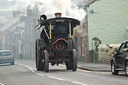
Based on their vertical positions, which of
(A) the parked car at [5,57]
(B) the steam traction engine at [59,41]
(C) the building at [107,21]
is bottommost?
(A) the parked car at [5,57]

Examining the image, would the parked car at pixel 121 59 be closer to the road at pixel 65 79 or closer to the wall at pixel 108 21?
the road at pixel 65 79

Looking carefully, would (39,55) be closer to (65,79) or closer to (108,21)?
(65,79)

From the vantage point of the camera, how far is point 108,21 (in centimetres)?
3822

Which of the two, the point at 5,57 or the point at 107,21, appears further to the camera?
the point at 107,21

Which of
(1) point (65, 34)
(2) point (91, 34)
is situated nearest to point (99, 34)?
(2) point (91, 34)

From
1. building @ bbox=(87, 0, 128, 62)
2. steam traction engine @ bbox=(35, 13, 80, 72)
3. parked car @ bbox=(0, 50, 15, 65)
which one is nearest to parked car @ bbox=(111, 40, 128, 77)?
steam traction engine @ bbox=(35, 13, 80, 72)

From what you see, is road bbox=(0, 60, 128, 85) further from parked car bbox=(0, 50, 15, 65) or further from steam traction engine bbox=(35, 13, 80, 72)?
parked car bbox=(0, 50, 15, 65)

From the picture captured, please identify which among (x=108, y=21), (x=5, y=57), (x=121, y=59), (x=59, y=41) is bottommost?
(x=5, y=57)

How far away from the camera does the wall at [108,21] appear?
38.0 meters

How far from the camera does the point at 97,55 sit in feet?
110

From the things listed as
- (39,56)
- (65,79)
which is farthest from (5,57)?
(65,79)

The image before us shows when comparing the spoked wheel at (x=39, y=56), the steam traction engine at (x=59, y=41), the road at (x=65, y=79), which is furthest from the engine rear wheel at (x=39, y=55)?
the road at (x=65, y=79)

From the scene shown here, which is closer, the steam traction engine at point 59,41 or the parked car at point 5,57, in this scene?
the steam traction engine at point 59,41

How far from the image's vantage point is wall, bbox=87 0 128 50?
3800 centimetres
